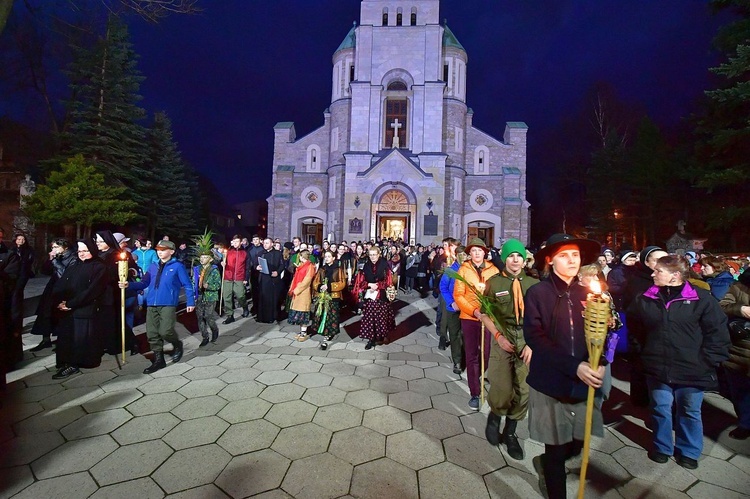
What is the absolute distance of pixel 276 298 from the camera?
8.02 metres

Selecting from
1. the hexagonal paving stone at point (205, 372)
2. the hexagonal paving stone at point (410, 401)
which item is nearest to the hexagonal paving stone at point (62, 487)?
the hexagonal paving stone at point (205, 372)

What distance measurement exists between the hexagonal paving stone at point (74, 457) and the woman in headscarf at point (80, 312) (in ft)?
6.98

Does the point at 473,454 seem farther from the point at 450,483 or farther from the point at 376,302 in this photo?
the point at 376,302

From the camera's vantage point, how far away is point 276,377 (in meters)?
4.74

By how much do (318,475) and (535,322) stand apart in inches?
84.4

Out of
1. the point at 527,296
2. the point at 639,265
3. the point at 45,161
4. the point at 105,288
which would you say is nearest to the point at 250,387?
the point at 105,288

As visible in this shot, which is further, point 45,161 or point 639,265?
point 45,161

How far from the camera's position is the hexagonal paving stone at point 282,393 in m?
4.06

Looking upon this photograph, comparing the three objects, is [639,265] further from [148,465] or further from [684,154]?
[684,154]

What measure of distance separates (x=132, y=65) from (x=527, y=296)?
25.5 metres

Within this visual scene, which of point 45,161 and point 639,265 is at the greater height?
point 45,161

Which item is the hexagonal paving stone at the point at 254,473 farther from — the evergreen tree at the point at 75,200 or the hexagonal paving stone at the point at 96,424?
the evergreen tree at the point at 75,200

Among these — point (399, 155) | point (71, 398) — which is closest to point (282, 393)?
point (71, 398)

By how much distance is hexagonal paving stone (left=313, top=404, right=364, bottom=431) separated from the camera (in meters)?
3.51
